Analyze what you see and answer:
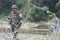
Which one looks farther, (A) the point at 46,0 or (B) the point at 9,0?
(B) the point at 9,0

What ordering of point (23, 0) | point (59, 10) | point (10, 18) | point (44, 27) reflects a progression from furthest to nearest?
point (23, 0) < point (59, 10) < point (44, 27) < point (10, 18)

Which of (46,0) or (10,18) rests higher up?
(46,0)

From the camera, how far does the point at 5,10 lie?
24891 millimetres

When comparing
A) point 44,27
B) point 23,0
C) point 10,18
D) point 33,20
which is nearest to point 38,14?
point 33,20

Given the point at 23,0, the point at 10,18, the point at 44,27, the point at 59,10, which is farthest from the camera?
the point at 23,0

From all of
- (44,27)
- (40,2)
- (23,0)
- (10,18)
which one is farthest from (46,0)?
(10,18)

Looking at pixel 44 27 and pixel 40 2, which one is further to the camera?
pixel 40 2

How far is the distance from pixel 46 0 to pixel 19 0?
5.71m

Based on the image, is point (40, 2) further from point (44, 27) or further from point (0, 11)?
point (0, 11)

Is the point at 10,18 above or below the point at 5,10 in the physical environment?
below

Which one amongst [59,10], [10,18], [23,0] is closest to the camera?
[10,18]

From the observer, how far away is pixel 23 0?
24188 mm

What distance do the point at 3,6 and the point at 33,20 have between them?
6.92 meters

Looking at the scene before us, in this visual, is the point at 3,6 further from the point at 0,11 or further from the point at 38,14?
the point at 38,14
